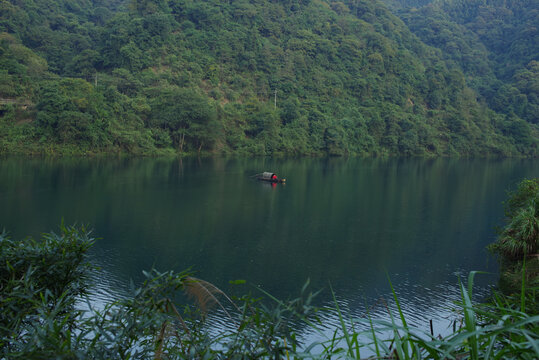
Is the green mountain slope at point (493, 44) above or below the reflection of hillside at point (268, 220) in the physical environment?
above

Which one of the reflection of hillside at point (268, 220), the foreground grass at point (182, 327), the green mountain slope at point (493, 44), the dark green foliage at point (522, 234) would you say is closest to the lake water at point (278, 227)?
the reflection of hillside at point (268, 220)

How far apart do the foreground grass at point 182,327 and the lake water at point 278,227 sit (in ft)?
3.05

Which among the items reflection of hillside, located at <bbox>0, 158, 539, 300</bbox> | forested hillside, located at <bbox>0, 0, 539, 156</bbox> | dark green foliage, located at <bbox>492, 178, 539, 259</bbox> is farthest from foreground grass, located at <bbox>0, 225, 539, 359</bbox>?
forested hillside, located at <bbox>0, 0, 539, 156</bbox>

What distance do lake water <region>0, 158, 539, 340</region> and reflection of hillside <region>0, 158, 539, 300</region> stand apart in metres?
0.07

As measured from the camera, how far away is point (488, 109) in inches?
2884

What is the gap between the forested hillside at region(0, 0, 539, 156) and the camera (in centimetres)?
4289

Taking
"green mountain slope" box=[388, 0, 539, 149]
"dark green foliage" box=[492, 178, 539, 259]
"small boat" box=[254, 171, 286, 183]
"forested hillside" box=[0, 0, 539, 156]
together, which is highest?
"green mountain slope" box=[388, 0, 539, 149]

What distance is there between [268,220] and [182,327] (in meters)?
14.8

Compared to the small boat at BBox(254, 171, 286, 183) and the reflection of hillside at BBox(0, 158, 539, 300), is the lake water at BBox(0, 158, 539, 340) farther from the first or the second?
the small boat at BBox(254, 171, 286, 183)

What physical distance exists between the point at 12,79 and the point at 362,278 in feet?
138

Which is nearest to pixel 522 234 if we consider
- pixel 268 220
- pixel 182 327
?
pixel 268 220

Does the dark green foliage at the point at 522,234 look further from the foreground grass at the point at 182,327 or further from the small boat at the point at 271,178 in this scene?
the small boat at the point at 271,178

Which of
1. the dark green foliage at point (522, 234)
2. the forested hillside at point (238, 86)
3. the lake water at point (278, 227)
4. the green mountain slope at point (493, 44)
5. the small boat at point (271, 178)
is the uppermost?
the green mountain slope at point (493, 44)

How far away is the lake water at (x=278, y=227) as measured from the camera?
11453 millimetres
